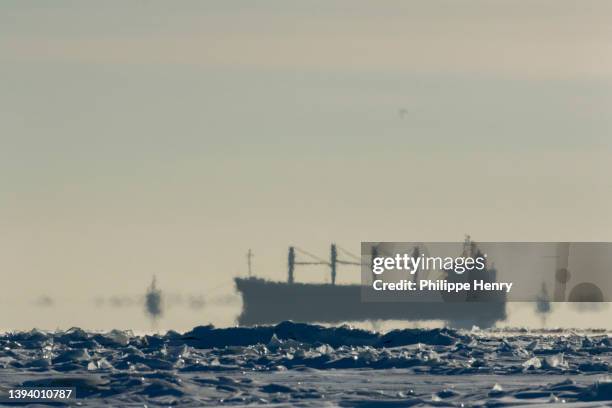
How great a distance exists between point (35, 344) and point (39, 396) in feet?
87.9

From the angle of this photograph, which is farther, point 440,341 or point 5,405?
point 440,341

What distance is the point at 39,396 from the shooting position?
36.4 metres

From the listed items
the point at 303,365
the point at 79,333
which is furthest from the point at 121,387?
the point at 79,333

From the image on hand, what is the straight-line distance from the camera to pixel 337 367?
4759 cm

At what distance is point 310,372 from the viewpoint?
147 feet

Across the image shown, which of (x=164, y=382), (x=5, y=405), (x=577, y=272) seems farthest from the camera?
(x=577, y=272)

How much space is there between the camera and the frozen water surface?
36094 mm

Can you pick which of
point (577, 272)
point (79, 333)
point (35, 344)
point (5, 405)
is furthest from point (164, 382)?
point (577, 272)

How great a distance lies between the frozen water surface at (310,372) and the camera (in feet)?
118

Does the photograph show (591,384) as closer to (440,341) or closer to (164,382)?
(164,382)

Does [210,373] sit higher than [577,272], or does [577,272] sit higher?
[577,272]

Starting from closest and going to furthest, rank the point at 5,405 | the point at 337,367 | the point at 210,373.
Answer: the point at 5,405 → the point at 210,373 → the point at 337,367

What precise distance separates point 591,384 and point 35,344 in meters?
30.9

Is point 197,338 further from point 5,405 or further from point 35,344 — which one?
point 5,405
